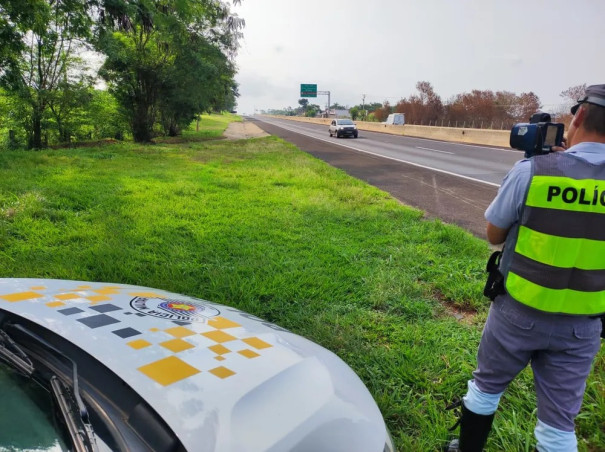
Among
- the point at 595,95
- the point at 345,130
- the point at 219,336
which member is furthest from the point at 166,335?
the point at 345,130

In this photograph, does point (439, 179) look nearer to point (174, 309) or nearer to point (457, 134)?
point (174, 309)

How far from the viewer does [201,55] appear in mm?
19844

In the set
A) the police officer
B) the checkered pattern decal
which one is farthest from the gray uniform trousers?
the checkered pattern decal

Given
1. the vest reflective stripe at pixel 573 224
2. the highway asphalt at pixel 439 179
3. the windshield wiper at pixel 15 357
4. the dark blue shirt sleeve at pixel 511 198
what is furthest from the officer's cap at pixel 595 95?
the highway asphalt at pixel 439 179

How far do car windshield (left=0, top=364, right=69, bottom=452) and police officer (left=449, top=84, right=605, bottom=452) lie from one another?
1689 mm

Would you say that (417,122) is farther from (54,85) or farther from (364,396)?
(364,396)

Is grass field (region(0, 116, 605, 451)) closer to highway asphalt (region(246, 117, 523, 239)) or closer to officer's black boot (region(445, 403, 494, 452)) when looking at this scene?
officer's black boot (region(445, 403, 494, 452))

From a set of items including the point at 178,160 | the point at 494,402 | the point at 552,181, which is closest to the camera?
the point at 552,181

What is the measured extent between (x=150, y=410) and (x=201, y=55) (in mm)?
21558

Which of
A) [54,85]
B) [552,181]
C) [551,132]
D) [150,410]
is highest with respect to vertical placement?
[54,85]

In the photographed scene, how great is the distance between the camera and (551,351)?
160 cm

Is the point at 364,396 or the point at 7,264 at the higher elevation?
the point at 364,396

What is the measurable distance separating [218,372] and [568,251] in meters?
1.41

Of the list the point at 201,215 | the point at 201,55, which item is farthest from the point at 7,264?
the point at 201,55
